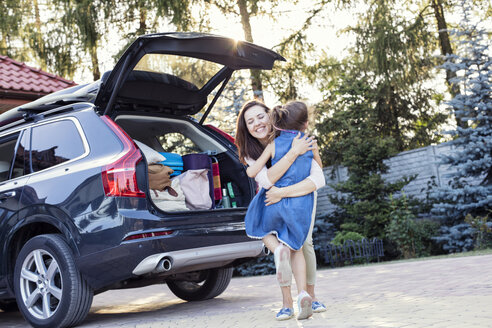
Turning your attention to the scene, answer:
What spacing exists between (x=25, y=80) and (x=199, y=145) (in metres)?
6.64

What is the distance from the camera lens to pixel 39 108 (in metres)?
5.48

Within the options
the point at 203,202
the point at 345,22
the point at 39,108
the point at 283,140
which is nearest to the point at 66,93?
the point at 39,108

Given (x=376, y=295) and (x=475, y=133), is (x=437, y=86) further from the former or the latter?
(x=376, y=295)

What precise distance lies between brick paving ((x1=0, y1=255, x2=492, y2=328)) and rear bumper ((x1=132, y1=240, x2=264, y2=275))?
42 cm

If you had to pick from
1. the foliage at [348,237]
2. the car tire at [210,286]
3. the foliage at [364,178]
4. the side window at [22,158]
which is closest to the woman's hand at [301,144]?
the car tire at [210,286]

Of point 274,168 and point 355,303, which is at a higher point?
point 274,168

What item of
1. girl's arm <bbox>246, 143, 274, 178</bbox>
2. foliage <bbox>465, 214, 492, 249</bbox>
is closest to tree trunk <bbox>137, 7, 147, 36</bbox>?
foliage <bbox>465, 214, 492, 249</bbox>

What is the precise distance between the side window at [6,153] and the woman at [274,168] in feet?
7.38

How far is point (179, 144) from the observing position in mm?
6594

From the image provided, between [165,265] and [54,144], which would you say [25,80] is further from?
[165,265]

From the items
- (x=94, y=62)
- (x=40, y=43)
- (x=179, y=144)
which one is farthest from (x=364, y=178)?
(x=40, y=43)

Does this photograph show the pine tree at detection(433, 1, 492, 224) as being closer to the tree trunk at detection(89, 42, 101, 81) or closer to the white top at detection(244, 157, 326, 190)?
the white top at detection(244, 157, 326, 190)

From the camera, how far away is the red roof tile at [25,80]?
1097 cm

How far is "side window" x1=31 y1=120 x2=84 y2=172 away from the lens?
5.07m
